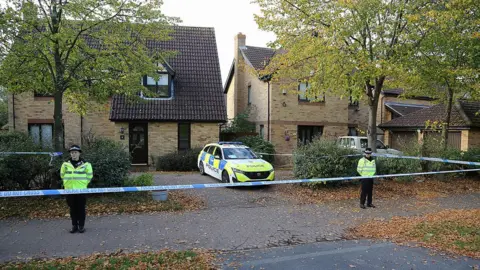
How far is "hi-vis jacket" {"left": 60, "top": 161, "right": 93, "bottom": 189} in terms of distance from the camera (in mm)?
6156

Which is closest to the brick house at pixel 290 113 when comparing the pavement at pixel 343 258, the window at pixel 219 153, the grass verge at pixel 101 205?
the window at pixel 219 153

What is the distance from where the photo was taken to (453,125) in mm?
16344

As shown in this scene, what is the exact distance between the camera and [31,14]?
759cm

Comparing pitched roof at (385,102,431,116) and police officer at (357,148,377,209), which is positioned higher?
pitched roof at (385,102,431,116)

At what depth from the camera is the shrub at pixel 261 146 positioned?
1766 centimetres

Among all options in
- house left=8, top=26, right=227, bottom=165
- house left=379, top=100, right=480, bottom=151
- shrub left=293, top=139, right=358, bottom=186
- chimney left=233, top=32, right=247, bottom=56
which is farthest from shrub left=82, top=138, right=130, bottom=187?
chimney left=233, top=32, right=247, bottom=56

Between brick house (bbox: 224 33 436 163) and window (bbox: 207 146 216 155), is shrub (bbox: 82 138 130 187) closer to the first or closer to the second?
window (bbox: 207 146 216 155)

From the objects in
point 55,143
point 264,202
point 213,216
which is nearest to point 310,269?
point 213,216

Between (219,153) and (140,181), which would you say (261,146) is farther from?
(140,181)

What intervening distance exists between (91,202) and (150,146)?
9038 millimetres

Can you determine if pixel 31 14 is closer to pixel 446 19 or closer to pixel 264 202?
pixel 264 202

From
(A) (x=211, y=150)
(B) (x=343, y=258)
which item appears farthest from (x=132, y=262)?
(A) (x=211, y=150)

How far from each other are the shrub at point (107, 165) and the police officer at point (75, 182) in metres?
2.19

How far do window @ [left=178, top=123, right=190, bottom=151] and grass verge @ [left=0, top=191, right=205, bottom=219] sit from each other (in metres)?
8.65
